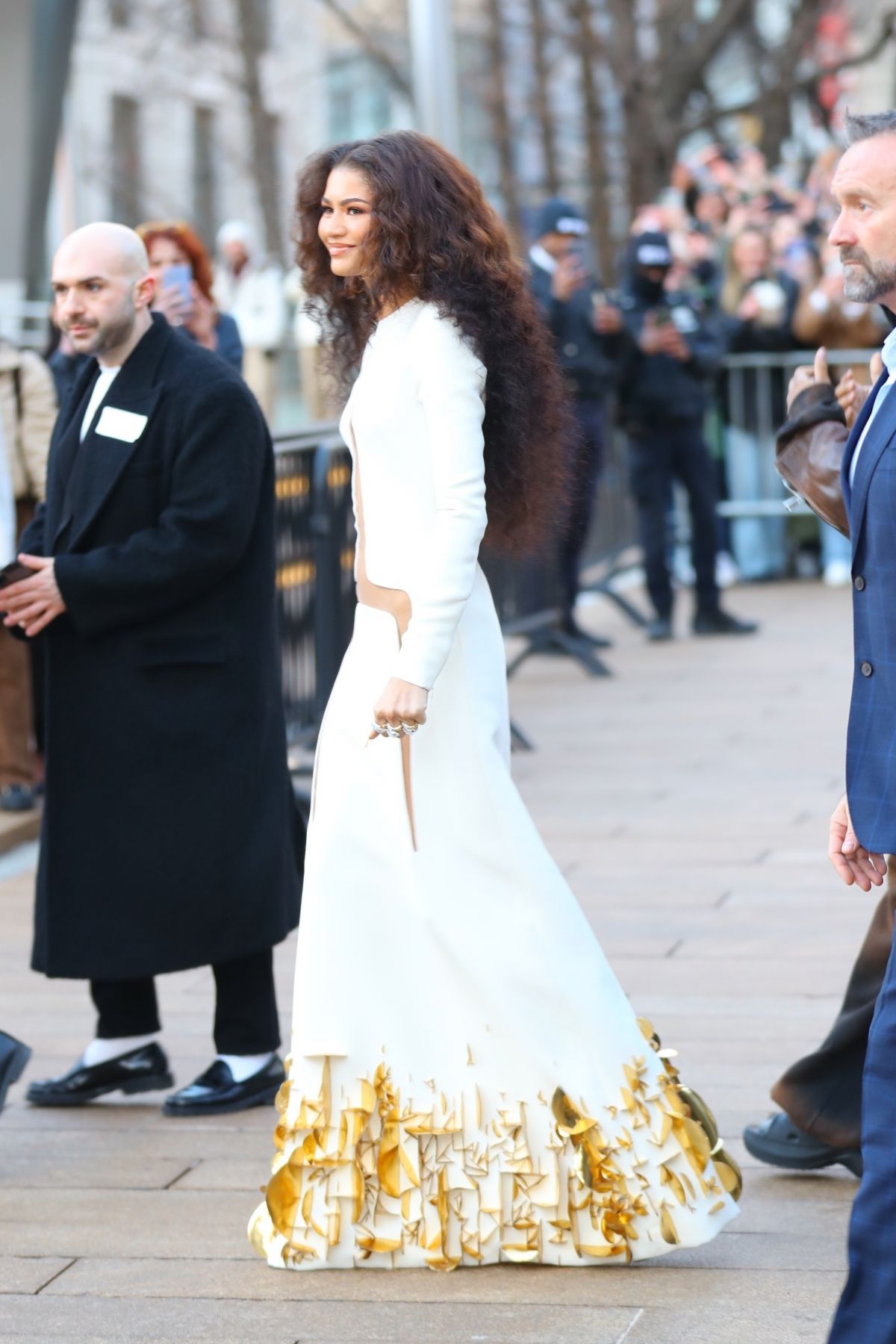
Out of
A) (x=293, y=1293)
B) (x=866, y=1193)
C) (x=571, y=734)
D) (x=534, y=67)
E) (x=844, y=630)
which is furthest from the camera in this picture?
(x=534, y=67)

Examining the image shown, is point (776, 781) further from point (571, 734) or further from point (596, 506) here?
point (596, 506)

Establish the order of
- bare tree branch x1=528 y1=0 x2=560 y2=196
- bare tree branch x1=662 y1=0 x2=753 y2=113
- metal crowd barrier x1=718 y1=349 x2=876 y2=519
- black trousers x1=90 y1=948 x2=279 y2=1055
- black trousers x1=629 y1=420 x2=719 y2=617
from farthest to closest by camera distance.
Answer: bare tree branch x1=662 y1=0 x2=753 y2=113 < bare tree branch x1=528 y1=0 x2=560 y2=196 < metal crowd barrier x1=718 y1=349 x2=876 y2=519 < black trousers x1=629 y1=420 x2=719 y2=617 < black trousers x1=90 y1=948 x2=279 y2=1055

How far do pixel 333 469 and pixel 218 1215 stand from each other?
5.13 m

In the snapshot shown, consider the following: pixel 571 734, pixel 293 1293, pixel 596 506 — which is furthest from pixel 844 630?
pixel 293 1293

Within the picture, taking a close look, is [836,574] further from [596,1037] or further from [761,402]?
[596,1037]

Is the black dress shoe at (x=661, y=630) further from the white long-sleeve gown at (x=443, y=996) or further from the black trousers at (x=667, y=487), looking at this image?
the white long-sleeve gown at (x=443, y=996)

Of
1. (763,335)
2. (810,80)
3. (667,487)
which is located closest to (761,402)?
(763,335)

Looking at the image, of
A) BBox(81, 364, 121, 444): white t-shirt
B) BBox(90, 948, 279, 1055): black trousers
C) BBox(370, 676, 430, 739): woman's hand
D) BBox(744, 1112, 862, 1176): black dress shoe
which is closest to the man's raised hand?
BBox(370, 676, 430, 739): woman's hand

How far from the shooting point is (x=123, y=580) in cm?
484

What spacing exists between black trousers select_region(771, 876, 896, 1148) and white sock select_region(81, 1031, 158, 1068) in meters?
1.51

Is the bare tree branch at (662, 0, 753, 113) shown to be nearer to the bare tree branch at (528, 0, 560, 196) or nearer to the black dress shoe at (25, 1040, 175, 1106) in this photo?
the bare tree branch at (528, 0, 560, 196)

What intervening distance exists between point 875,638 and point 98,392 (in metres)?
2.30

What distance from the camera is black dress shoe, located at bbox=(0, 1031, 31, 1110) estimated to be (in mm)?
4633

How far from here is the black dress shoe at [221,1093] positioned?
5.10m
